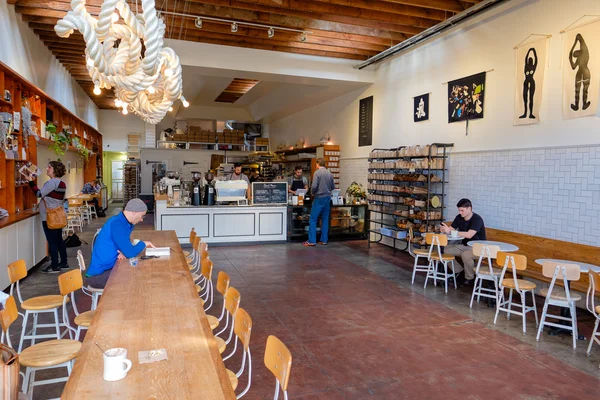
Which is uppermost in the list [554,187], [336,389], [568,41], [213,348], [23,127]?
[568,41]

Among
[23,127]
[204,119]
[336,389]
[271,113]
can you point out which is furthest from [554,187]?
[204,119]

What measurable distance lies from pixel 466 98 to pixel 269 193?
4.52 meters

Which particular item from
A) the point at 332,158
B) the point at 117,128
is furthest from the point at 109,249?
the point at 117,128

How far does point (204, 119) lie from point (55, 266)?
39.1 feet

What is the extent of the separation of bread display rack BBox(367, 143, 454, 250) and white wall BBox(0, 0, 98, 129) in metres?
6.54

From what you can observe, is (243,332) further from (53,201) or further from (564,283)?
(53,201)

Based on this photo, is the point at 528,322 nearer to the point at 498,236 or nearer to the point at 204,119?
the point at 498,236

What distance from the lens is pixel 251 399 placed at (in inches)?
115

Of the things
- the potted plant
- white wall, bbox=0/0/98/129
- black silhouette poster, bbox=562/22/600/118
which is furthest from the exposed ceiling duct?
white wall, bbox=0/0/98/129

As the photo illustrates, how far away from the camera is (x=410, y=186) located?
765cm

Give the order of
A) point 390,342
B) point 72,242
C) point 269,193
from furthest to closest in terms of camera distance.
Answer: point 269,193 < point 72,242 < point 390,342

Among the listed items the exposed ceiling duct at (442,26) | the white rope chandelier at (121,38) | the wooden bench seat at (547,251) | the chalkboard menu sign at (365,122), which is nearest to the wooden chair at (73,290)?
the white rope chandelier at (121,38)

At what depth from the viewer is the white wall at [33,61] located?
591 centimetres

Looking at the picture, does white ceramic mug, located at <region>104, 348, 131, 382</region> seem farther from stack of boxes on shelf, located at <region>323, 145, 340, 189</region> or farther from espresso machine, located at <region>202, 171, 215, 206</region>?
stack of boxes on shelf, located at <region>323, 145, 340, 189</region>
